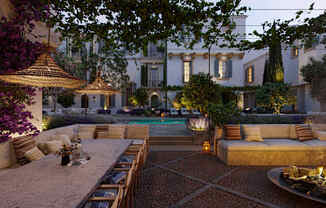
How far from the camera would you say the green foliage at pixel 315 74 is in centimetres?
1049

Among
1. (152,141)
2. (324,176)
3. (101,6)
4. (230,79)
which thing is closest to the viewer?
(101,6)

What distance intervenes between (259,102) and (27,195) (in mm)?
11879

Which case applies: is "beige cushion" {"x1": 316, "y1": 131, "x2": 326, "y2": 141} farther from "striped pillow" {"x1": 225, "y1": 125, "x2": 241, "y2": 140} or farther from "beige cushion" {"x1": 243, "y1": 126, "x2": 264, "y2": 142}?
"striped pillow" {"x1": 225, "y1": 125, "x2": 241, "y2": 140}

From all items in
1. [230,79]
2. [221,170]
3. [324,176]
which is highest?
[230,79]

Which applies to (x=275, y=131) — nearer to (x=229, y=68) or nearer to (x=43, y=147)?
(x=43, y=147)

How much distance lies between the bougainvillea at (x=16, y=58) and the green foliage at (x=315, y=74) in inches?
612

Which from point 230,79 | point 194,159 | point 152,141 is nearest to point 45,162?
point 194,159

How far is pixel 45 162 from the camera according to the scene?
234cm

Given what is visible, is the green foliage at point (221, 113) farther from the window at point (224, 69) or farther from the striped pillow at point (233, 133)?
the window at point (224, 69)

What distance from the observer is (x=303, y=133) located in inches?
179

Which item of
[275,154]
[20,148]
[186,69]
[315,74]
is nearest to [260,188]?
[275,154]

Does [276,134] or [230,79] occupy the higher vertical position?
[230,79]

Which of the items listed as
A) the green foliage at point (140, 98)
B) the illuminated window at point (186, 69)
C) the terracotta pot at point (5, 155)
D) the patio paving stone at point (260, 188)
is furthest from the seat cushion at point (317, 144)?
the green foliage at point (140, 98)

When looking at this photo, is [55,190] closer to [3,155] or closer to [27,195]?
[27,195]
